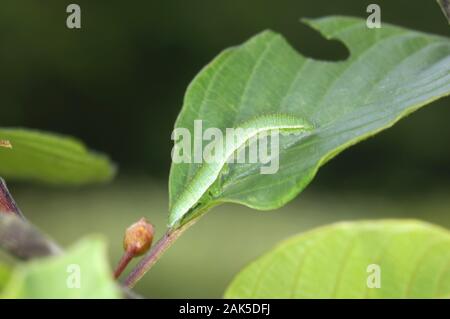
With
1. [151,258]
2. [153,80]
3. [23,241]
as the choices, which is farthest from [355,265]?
[153,80]

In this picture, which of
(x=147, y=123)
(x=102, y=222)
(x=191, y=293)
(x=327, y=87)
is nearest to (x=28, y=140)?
(x=327, y=87)

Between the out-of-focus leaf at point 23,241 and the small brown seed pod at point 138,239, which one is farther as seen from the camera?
the small brown seed pod at point 138,239

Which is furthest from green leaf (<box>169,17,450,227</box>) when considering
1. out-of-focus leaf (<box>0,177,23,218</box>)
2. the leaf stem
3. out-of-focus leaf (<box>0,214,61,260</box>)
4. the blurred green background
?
the blurred green background

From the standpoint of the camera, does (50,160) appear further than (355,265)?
Yes

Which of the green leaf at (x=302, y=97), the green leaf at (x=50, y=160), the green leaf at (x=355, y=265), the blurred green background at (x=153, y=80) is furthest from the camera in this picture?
the blurred green background at (x=153, y=80)

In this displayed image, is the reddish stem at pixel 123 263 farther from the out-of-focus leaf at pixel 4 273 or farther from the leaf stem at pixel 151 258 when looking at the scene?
the out-of-focus leaf at pixel 4 273

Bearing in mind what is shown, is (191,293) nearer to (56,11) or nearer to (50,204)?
(50,204)

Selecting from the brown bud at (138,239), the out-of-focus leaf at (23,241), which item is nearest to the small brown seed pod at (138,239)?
the brown bud at (138,239)

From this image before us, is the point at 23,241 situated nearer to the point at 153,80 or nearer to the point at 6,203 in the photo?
the point at 6,203

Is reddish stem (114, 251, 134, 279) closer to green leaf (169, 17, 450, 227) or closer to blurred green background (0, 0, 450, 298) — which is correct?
green leaf (169, 17, 450, 227)
